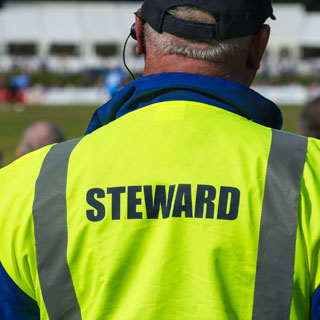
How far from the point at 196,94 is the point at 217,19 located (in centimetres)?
19

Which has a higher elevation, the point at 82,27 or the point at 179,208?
the point at 179,208

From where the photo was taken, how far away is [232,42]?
1.89m

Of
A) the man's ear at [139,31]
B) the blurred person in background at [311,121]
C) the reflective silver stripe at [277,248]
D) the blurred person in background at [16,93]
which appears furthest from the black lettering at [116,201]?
the blurred person in background at [16,93]

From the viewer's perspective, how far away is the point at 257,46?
1.96m

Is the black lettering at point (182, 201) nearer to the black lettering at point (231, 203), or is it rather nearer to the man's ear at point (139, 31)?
the black lettering at point (231, 203)

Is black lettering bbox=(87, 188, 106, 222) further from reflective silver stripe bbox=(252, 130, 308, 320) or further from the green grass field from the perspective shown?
the green grass field

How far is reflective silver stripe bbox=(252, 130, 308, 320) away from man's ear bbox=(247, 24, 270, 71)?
384 mm

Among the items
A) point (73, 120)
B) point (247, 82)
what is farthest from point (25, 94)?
point (247, 82)

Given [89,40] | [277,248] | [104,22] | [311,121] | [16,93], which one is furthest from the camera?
[89,40]

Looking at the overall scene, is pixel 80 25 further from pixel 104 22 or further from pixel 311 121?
pixel 311 121

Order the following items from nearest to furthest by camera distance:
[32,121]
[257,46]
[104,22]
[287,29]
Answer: [257,46]
[32,121]
[104,22]
[287,29]

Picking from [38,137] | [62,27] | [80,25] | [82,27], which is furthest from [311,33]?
[38,137]

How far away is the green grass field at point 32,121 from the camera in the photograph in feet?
58.0

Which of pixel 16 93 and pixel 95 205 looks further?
pixel 16 93
